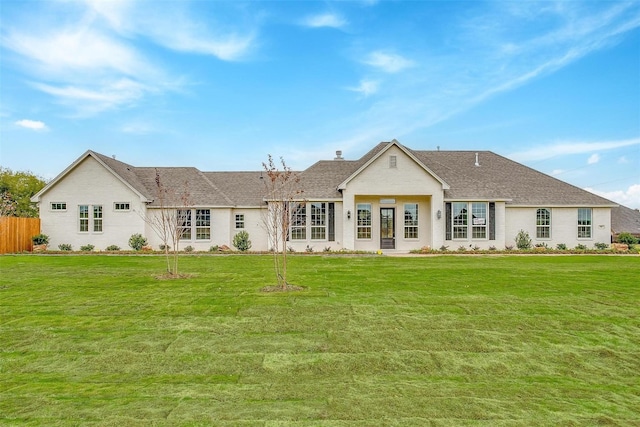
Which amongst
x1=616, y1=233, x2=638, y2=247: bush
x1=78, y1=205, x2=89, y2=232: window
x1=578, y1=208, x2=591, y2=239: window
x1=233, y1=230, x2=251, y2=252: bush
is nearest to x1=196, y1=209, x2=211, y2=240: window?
x1=233, y1=230, x2=251, y2=252: bush

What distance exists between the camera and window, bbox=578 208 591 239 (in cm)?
2562

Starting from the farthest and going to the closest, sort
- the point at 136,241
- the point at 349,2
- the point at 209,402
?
the point at 136,241 < the point at 349,2 < the point at 209,402

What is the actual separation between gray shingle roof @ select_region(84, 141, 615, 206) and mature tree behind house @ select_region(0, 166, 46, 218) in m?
21.8

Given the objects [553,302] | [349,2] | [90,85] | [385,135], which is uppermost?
[349,2]

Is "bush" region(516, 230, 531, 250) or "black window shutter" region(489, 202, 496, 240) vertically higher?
"black window shutter" region(489, 202, 496, 240)

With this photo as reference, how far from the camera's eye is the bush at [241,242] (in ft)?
82.0

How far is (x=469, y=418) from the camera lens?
3.93m

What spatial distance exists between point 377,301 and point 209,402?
5513 mm

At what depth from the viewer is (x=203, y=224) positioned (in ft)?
84.6

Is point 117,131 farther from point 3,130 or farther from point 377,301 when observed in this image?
point 377,301

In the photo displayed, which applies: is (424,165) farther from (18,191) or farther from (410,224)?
(18,191)

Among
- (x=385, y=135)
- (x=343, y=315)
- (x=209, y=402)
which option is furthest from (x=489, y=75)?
(x=209, y=402)

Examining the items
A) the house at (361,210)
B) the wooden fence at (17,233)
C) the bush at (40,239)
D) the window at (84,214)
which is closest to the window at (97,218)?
the house at (361,210)

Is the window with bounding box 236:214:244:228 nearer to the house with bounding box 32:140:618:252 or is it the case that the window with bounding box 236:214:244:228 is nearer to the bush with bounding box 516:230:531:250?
the house with bounding box 32:140:618:252
